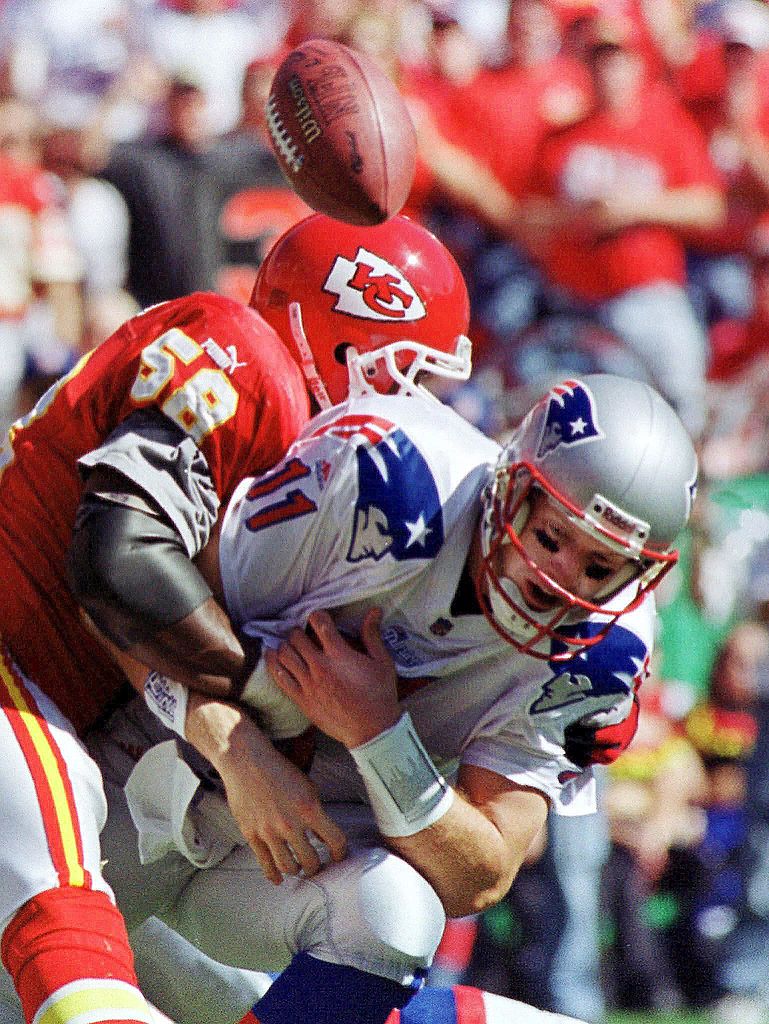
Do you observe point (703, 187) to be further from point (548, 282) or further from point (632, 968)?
point (632, 968)

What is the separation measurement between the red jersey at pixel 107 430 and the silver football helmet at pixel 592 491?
1.36 ft

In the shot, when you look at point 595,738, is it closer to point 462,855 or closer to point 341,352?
point 462,855

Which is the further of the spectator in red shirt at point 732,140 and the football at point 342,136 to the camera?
the spectator in red shirt at point 732,140

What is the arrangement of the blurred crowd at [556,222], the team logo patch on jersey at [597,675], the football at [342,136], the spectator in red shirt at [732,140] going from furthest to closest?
the spectator in red shirt at [732,140]
the blurred crowd at [556,222]
the football at [342,136]
the team logo patch on jersey at [597,675]

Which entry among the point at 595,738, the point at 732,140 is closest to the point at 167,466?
the point at 595,738

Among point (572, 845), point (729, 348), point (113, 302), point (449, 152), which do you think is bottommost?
point (572, 845)

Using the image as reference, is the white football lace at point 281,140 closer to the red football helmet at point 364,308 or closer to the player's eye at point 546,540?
the red football helmet at point 364,308

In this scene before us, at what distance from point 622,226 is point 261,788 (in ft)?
13.3

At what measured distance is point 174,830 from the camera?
305 centimetres

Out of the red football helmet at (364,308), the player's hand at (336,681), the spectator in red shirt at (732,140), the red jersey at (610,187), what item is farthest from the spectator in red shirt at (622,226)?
the player's hand at (336,681)

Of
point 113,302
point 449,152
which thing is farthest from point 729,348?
point 113,302

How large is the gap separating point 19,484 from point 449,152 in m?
3.70

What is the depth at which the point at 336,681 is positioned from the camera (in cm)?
282

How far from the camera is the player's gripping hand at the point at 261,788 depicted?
2828 millimetres
